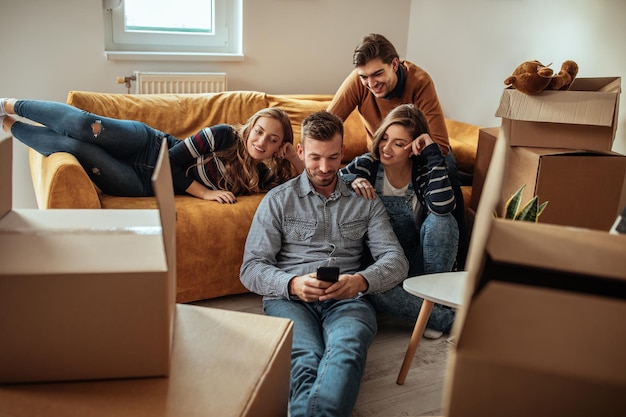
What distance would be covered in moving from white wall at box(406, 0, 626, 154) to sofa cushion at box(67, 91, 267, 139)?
1.22 metres

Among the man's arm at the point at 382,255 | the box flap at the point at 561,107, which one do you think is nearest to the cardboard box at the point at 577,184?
the box flap at the point at 561,107

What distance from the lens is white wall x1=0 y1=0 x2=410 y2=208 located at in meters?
A: 3.00

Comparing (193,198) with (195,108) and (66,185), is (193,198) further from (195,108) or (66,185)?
(195,108)

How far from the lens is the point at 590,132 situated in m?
2.29

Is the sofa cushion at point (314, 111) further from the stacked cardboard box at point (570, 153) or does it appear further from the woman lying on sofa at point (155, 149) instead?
the stacked cardboard box at point (570, 153)

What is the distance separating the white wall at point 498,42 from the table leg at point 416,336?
1.26m

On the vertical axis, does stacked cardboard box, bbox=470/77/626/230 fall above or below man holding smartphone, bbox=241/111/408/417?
above

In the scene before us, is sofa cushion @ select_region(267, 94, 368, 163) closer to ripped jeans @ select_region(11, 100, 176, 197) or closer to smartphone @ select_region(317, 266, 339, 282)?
ripped jeans @ select_region(11, 100, 176, 197)

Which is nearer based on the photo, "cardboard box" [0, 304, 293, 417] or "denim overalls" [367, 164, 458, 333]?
"cardboard box" [0, 304, 293, 417]

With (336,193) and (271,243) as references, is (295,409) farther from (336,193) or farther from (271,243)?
(336,193)

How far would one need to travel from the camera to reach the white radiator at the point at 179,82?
10.6 feet

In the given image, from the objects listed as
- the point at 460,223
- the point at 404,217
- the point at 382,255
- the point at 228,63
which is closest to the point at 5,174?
the point at 382,255

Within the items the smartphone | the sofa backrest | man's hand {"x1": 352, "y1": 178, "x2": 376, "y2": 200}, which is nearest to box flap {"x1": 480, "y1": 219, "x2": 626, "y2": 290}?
the smartphone

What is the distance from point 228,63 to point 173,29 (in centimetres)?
38
